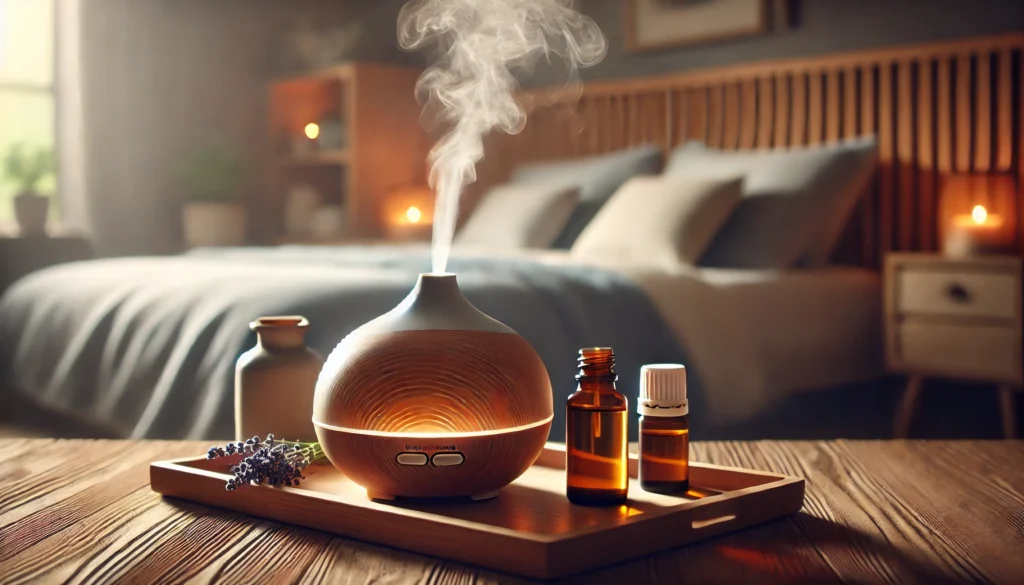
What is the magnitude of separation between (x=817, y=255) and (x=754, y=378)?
2.60 feet

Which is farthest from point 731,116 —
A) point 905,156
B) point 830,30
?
point 905,156

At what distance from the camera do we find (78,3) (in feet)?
18.0

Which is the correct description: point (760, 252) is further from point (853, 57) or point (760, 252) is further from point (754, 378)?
point (853, 57)

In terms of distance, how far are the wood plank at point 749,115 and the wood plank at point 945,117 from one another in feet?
2.30

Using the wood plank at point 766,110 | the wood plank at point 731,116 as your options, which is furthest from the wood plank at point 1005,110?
the wood plank at point 731,116

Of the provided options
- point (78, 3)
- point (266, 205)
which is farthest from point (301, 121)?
point (78, 3)

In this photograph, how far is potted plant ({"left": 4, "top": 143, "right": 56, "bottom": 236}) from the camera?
504cm

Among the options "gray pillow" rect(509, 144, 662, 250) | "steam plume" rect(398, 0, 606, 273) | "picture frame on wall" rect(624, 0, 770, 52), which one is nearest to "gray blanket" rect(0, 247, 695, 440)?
"gray pillow" rect(509, 144, 662, 250)

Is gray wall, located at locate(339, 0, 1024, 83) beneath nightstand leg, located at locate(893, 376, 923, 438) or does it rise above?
above

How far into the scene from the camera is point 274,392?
1.13 meters

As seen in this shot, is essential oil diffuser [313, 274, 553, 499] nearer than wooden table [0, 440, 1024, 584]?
No

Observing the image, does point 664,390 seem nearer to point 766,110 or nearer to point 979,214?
point 979,214

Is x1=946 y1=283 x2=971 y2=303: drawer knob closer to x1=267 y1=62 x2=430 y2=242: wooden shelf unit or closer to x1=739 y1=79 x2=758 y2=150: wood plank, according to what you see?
x1=739 y1=79 x2=758 y2=150: wood plank

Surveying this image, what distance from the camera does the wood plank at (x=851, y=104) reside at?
3.78 m
